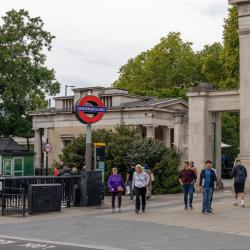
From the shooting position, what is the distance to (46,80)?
1720 inches

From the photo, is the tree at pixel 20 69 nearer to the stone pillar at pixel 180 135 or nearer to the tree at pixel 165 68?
the stone pillar at pixel 180 135

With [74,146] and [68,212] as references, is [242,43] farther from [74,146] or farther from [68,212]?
[68,212]

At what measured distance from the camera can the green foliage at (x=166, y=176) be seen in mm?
29156

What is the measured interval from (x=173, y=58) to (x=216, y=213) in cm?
6122

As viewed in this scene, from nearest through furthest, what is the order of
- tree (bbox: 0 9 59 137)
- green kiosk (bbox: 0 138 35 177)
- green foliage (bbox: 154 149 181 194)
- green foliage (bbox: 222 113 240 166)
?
green kiosk (bbox: 0 138 35 177), green foliage (bbox: 154 149 181 194), tree (bbox: 0 9 59 137), green foliage (bbox: 222 113 240 166)

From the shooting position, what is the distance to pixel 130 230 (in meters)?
15.0

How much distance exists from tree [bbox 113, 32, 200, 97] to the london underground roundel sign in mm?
54700

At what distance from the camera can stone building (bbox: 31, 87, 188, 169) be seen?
143ft

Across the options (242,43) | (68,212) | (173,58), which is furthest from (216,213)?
(173,58)

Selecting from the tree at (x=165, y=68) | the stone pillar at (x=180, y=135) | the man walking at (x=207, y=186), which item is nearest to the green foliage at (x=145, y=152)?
the stone pillar at (x=180, y=135)

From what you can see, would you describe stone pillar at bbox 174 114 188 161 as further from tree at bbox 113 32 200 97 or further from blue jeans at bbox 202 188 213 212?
tree at bbox 113 32 200 97

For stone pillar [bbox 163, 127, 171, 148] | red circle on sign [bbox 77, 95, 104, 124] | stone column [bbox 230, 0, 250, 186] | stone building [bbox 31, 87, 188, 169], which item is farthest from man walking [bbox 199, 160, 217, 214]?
stone pillar [bbox 163, 127, 171, 148]

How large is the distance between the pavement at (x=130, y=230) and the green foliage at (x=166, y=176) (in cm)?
811

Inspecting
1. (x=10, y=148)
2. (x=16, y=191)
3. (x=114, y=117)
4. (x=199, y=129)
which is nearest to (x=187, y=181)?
(x=16, y=191)
